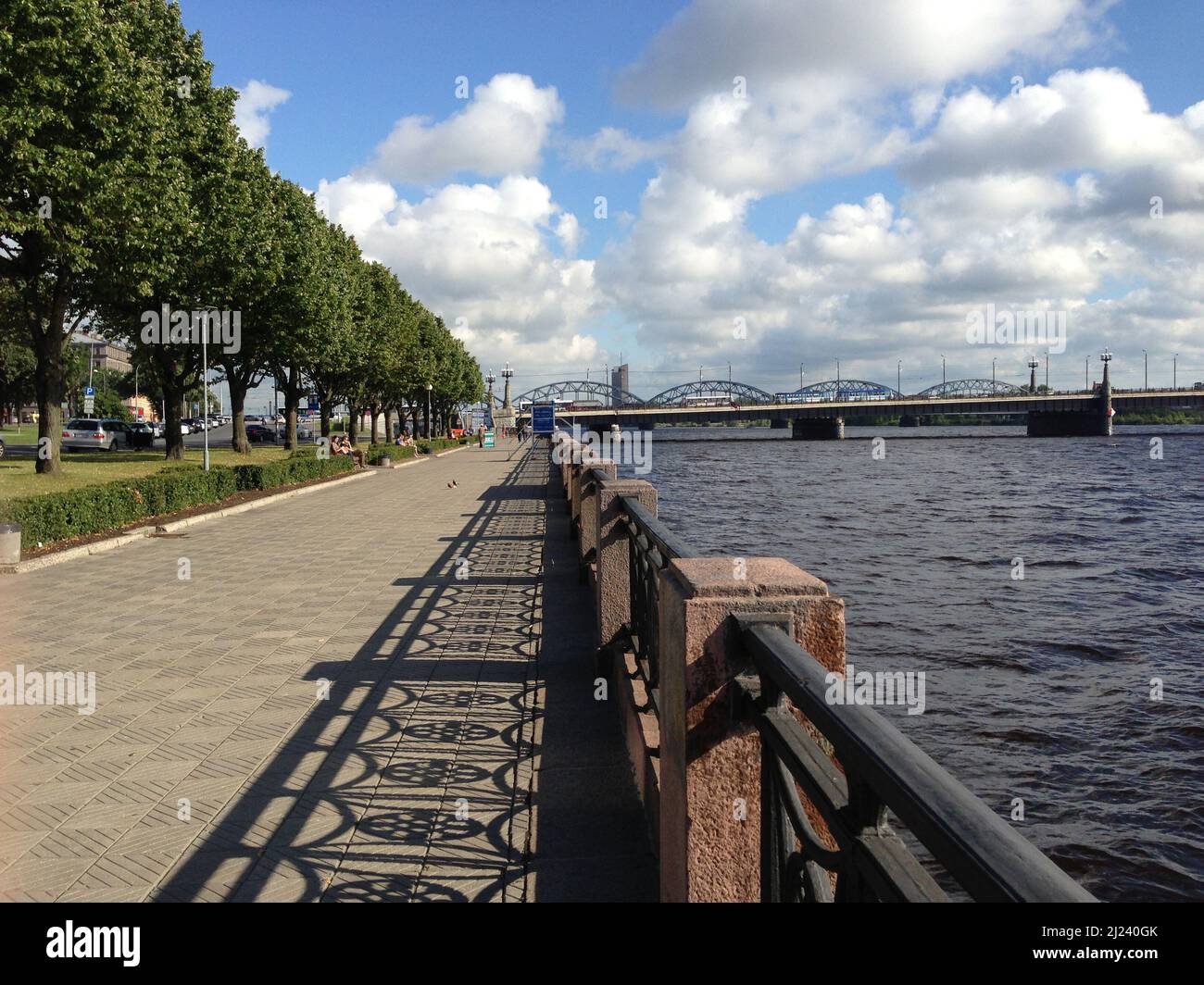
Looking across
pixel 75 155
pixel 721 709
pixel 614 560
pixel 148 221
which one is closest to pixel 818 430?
pixel 148 221

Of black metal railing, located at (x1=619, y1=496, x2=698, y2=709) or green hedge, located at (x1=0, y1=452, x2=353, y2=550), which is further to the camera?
green hedge, located at (x1=0, y1=452, x2=353, y2=550)

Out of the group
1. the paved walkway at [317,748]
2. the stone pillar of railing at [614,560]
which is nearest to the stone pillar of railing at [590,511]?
the paved walkway at [317,748]

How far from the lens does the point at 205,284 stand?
31.1m

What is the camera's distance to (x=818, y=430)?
127m

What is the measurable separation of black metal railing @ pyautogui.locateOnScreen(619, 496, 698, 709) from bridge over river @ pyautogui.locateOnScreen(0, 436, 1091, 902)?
4cm

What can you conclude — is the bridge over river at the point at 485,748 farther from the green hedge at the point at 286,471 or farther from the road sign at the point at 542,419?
the road sign at the point at 542,419

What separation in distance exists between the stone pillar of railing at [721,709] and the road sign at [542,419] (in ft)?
105

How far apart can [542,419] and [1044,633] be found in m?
22.6

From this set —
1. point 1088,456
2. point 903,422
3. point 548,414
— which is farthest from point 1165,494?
point 903,422

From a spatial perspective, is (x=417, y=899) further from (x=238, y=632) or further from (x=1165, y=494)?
(x=1165, y=494)

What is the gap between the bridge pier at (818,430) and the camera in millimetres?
125000

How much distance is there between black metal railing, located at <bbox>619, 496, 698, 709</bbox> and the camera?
16.3 ft

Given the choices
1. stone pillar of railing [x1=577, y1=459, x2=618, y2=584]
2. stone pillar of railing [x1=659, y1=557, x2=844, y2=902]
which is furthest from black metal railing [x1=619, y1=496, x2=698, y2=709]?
stone pillar of railing [x1=577, y1=459, x2=618, y2=584]

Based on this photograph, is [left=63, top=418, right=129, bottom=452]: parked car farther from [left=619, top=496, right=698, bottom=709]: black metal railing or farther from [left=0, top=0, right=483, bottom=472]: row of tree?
[left=619, top=496, right=698, bottom=709]: black metal railing
